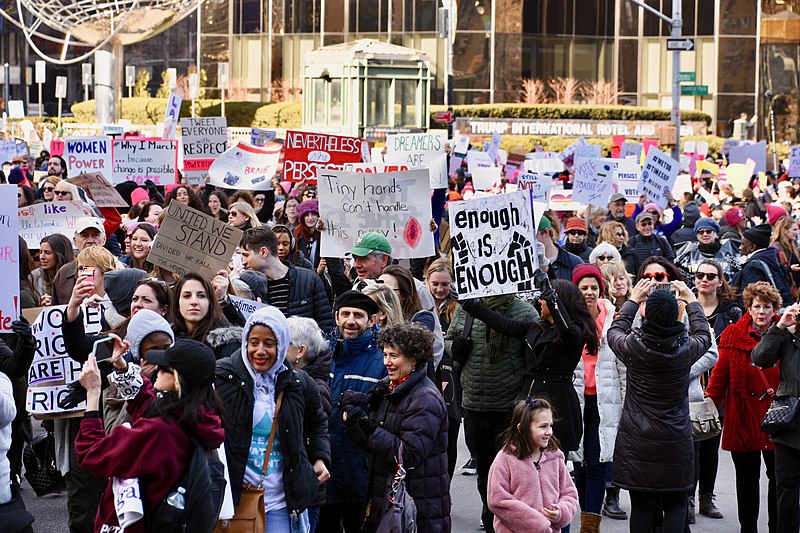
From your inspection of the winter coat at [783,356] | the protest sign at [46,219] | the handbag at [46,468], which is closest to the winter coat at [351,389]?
the handbag at [46,468]

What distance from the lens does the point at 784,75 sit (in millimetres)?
54875

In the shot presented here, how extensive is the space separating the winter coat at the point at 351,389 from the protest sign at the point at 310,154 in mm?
7977

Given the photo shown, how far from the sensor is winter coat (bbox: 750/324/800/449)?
7.70 meters

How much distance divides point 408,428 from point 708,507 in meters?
3.35

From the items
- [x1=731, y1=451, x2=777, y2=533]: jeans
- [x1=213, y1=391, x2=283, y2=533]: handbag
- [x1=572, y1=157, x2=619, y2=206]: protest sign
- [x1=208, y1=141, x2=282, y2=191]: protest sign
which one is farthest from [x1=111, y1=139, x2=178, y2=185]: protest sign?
[x1=213, y1=391, x2=283, y2=533]: handbag

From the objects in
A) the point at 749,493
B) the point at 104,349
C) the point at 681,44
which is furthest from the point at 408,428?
the point at 681,44

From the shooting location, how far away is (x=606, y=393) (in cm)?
840

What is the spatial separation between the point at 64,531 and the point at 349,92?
37.0m

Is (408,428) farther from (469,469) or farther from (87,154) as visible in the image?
(87,154)

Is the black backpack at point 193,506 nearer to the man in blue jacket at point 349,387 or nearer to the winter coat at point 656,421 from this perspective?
the man in blue jacket at point 349,387

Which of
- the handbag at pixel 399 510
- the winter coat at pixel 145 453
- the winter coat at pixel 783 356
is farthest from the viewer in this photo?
the winter coat at pixel 783 356

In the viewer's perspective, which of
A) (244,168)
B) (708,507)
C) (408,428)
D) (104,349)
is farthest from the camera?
(244,168)

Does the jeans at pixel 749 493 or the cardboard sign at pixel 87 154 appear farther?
the cardboard sign at pixel 87 154

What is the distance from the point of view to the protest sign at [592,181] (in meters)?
17.5
